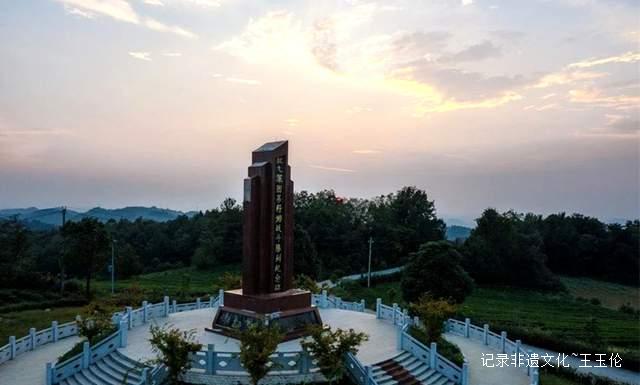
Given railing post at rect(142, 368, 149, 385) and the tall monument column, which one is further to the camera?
the tall monument column

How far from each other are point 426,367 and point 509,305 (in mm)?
21952

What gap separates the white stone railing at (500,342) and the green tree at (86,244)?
63.8 feet

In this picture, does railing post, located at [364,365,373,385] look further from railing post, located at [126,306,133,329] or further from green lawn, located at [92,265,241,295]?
green lawn, located at [92,265,241,295]

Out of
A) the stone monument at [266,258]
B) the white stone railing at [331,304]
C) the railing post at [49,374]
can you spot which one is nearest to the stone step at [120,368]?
the railing post at [49,374]

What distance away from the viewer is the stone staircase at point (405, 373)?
14.3 m

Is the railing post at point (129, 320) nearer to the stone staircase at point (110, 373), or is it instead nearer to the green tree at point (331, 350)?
the stone staircase at point (110, 373)

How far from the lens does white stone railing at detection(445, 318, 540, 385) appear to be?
15850 millimetres

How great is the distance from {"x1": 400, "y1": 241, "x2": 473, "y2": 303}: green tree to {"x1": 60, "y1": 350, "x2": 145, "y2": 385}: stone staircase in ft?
50.9

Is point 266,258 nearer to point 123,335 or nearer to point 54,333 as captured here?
point 123,335

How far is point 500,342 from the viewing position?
1866 centimetres

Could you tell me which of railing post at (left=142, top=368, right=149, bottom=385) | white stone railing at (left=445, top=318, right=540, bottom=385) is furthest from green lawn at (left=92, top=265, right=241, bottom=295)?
railing post at (left=142, top=368, right=149, bottom=385)

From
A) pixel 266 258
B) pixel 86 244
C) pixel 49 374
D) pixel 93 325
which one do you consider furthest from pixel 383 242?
pixel 49 374

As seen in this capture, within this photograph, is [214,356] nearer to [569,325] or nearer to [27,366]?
[27,366]

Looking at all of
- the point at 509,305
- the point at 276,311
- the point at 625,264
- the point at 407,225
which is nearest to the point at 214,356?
the point at 276,311
